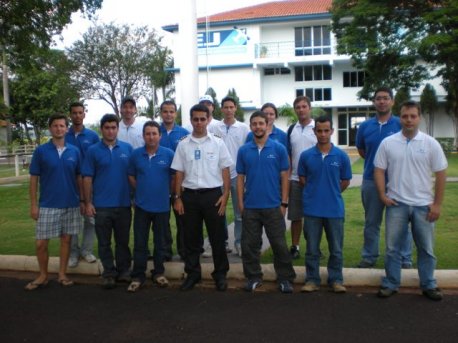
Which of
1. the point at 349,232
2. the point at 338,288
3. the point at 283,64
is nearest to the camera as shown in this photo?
the point at 338,288

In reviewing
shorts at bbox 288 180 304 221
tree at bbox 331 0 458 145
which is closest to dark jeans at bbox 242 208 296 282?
shorts at bbox 288 180 304 221

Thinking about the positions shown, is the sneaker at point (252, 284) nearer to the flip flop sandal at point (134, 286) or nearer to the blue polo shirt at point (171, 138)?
the flip flop sandal at point (134, 286)

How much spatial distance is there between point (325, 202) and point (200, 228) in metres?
1.44

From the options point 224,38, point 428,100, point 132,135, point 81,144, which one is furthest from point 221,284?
point 224,38

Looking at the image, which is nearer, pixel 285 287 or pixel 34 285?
pixel 285 287

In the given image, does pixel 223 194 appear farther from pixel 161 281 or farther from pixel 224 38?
pixel 224 38

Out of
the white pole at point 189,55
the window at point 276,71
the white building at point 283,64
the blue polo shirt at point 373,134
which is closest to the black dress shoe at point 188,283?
the blue polo shirt at point 373,134

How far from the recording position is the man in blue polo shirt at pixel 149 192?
18.5ft

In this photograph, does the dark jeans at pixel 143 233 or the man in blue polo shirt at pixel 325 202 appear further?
the dark jeans at pixel 143 233

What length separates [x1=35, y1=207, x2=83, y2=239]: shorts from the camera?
578 cm

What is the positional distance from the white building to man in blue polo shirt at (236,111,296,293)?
31275 mm

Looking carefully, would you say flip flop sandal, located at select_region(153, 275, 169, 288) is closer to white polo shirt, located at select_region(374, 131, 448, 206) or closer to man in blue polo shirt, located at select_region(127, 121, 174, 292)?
man in blue polo shirt, located at select_region(127, 121, 174, 292)

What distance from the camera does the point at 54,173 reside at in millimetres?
5727

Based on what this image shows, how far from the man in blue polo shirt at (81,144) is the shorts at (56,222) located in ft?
1.64
